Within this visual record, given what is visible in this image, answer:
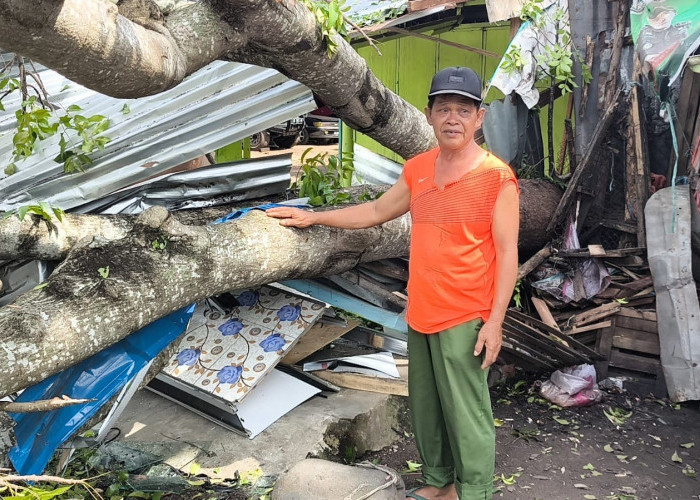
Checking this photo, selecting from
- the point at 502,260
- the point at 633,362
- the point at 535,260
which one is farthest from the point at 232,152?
the point at 502,260

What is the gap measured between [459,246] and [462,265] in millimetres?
89

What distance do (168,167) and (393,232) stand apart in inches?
59.9

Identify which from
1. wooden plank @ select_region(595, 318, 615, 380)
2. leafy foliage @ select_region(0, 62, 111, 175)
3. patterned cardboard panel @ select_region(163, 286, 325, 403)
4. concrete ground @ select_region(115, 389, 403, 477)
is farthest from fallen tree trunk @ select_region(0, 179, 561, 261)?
wooden plank @ select_region(595, 318, 615, 380)

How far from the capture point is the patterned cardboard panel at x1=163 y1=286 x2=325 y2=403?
12.7 ft

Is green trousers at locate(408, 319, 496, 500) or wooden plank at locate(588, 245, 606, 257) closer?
green trousers at locate(408, 319, 496, 500)

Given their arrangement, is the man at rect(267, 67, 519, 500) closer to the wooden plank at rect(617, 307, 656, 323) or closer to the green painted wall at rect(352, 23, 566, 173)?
the wooden plank at rect(617, 307, 656, 323)

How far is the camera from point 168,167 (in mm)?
3842

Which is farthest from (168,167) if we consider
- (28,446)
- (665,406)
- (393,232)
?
(665,406)

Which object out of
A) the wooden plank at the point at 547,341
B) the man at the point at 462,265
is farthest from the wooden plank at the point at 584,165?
the man at the point at 462,265

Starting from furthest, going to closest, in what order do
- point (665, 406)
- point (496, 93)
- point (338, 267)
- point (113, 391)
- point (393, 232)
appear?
point (496, 93) < point (665, 406) < point (393, 232) < point (338, 267) < point (113, 391)

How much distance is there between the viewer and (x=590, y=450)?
4.22 meters

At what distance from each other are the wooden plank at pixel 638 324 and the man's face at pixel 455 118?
Answer: 3.22m

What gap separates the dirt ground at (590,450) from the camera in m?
3.74

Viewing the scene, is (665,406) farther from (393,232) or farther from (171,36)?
(171,36)
